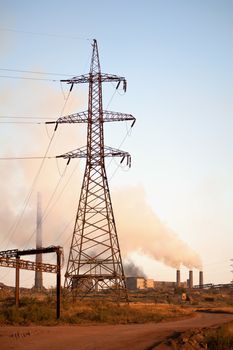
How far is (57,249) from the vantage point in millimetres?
32406

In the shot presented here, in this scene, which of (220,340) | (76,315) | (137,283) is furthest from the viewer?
(137,283)

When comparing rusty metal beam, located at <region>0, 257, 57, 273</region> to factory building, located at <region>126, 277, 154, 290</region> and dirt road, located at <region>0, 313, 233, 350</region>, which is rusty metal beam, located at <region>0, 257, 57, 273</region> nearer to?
dirt road, located at <region>0, 313, 233, 350</region>

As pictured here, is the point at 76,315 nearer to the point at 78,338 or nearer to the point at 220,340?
the point at 78,338

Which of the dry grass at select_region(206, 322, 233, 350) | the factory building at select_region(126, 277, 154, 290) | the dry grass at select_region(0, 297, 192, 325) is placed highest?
the dry grass at select_region(206, 322, 233, 350)

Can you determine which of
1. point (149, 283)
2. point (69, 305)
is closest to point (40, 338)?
point (69, 305)

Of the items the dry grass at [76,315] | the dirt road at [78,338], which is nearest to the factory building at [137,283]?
the dry grass at [76,315]

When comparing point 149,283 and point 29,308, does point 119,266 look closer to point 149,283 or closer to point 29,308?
point 29,308

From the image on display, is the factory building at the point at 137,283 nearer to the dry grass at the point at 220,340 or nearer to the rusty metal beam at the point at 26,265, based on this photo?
the rusty metal beam at the point at 26,265

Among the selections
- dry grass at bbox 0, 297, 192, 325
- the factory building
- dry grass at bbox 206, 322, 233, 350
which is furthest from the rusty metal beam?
the factory building

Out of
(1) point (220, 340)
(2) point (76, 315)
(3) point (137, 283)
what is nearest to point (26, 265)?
(2) point (76, 315)

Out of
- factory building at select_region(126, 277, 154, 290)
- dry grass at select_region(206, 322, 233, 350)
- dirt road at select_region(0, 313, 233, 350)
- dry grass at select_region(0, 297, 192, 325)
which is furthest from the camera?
factory building at select_region(126, 277, 154, 290)

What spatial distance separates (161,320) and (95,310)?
4.80 m

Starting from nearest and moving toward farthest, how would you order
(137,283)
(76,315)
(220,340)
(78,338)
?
(220,340), (78,338), (76,315), (137,283)

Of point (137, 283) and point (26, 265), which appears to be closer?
point (26, 265)
